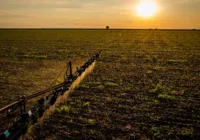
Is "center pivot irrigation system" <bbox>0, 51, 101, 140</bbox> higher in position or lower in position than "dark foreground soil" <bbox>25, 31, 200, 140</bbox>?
higher

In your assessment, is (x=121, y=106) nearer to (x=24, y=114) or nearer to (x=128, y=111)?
(x=128, y=111)

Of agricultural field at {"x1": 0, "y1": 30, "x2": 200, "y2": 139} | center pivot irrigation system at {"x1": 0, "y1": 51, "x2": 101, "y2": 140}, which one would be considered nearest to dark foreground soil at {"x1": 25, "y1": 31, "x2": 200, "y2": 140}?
agricultural field at {"x1": 0, "y1": 30, "x2": 200, "y2": 139}

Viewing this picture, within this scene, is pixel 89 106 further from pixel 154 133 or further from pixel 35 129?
pixel 154 133

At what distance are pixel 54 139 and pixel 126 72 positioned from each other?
852cm

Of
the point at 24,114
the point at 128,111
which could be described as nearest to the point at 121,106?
the point at 128,111

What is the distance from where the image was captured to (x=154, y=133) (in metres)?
5.74

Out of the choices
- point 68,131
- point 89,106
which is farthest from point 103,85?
point 68,131

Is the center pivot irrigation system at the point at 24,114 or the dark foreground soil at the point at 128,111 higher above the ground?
the center pivot irrigation system at the point at 24,114

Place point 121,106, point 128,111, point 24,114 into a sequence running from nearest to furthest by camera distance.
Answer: point 24,114
point 128,111
point 121,106

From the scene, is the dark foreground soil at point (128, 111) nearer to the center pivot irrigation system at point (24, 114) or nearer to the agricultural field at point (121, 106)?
the agricultural field at point (121, 106)

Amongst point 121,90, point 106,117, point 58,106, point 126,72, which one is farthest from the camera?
point 126,72

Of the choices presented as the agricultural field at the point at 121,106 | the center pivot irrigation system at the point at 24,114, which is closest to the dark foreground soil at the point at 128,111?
the agricultural field at the point at 121,106

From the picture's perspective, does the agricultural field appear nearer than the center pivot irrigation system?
No

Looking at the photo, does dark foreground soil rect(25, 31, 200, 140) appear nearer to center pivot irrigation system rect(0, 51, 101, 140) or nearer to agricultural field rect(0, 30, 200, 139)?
agricultural field rect(0, 30, 200, 139)
